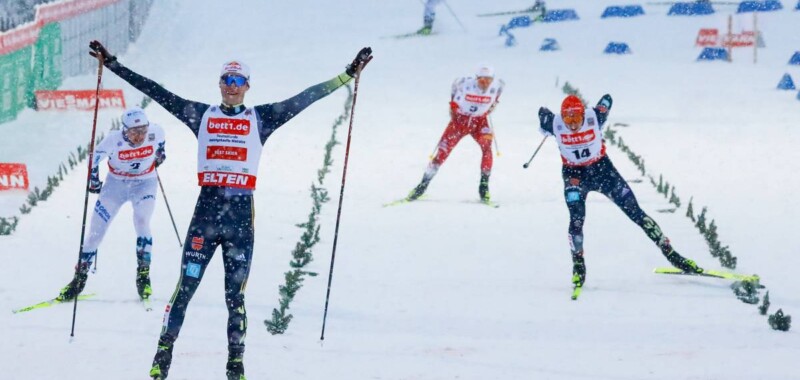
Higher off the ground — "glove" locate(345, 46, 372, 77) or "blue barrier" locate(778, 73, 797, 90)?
"blue barrier" locate(778, 73, 797, 90)

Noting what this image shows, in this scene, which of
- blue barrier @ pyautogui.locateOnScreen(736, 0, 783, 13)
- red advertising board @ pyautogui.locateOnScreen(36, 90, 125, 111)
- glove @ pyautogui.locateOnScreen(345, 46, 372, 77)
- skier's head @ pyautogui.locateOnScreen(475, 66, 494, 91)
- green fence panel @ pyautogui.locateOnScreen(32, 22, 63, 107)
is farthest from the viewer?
blue barrier @ pyautogui.locateOnScreen(736, 0, 783, 13)

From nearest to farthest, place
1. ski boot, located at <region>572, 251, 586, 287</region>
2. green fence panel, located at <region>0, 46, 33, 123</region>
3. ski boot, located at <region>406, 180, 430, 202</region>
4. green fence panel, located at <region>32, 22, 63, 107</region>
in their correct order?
ski boot, located at <region>572, 251, 586, 287</region>, ski boot, located at <region>406, 180, 430, 202</region>, green fence panel, located at <region>0, 46, 33, 123</region>, green fence panel, located at <region>32, 22, 63, 107</region>

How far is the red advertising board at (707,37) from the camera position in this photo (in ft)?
93.8

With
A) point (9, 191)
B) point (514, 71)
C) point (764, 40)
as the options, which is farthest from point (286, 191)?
point (764, 40)

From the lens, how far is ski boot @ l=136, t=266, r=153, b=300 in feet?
33.5

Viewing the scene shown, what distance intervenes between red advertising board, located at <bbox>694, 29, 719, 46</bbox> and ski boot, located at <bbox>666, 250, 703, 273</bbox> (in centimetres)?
1849

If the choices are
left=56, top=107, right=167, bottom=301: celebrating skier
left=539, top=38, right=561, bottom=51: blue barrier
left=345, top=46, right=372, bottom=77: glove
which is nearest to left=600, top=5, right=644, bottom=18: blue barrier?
left=539, top=38, right=561, bottom=51: blue barrier

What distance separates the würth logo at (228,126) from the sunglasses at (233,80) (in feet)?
0.72

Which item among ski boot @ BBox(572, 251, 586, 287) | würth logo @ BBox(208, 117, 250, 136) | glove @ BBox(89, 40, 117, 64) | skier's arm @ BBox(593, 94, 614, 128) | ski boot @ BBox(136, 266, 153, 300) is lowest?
ski boot @ BBox(136, 266, 153, 300)

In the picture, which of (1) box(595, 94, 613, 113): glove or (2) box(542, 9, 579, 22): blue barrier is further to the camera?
(2) box(542, 9, 579, 22): blue barrier

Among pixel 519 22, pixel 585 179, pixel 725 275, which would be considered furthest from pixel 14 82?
pixel 519 22

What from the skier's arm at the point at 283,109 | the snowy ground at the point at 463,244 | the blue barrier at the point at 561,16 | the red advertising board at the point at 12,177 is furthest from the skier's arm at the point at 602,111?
the blue barrier at the point at 561,16

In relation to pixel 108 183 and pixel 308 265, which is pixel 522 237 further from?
pixel 108 183

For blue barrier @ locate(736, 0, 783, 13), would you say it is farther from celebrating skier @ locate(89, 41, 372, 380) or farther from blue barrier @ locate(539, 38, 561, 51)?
celebrating skier @ locate(89, 41, 372, 380)
